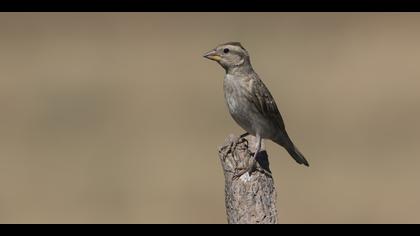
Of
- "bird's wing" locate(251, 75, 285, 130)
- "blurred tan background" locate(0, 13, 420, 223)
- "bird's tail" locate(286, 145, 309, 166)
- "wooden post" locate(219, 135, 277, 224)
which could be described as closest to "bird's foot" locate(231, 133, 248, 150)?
"wooden post" locate(219, 135, 277, 224)

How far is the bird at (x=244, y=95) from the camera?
31.7 feet

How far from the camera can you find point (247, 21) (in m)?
22.7

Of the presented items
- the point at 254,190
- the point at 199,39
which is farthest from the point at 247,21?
the point at 254,190

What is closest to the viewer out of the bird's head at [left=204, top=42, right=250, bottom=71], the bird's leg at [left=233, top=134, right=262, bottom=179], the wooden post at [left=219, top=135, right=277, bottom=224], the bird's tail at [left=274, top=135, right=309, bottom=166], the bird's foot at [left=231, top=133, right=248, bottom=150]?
the wooden post at [left=219, top=135, right=277, bottom=224]

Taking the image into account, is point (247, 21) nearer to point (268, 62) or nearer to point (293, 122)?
point (268, 62)

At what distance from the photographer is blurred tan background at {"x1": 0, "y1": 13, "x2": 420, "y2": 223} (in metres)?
16.3

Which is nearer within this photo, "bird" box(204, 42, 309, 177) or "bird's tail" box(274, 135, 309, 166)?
"bird" box(204, 42, 309, 177)

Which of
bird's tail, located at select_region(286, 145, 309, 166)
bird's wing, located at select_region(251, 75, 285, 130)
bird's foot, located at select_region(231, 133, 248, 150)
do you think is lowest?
bird's foot, located at select_region(231, 133, 248, 150)

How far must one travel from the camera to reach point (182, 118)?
734 inches

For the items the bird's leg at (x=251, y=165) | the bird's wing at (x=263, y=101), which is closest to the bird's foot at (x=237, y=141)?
the bird's leg at (x=251, y=165)

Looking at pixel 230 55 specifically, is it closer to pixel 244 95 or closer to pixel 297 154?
pixel 244 95

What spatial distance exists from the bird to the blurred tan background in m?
5.69

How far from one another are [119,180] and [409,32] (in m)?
8.26

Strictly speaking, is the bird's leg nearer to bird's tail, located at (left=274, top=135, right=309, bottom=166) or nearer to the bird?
the bird
